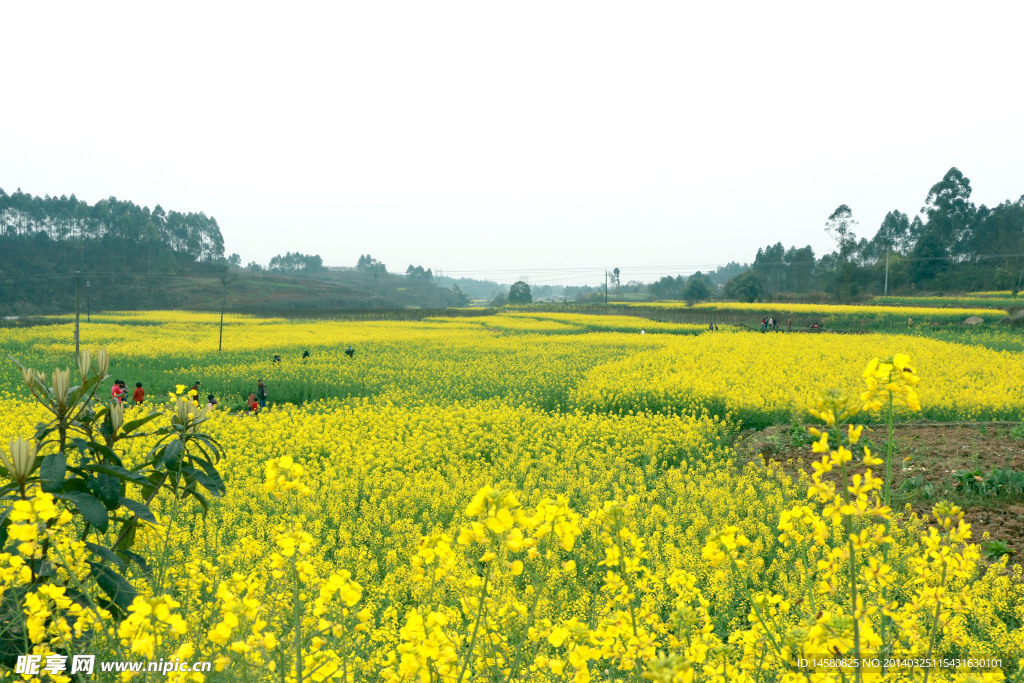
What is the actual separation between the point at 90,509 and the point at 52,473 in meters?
0.27

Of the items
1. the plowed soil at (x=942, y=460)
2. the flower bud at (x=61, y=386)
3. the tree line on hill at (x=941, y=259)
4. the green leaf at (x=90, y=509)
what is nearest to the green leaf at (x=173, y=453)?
the green leaf at (x=90, y=509)

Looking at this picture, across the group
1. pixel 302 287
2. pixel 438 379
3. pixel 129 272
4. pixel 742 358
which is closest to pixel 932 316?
pixel 742 358

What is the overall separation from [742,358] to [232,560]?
19861mm

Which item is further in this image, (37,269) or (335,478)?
(37,269)

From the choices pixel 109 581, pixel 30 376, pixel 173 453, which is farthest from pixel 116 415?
pixel 109 581

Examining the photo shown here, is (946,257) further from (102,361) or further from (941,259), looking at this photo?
(102,361)

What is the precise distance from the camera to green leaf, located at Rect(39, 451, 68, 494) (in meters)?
2.73

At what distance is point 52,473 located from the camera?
2766 mm

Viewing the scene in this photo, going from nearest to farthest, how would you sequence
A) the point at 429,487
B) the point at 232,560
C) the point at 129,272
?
the point at 232,560 → the point at 429,487 → the point at 129,272

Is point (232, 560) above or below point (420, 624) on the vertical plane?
below

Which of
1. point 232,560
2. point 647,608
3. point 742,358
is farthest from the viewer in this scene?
point 742,358

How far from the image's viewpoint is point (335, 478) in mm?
8648

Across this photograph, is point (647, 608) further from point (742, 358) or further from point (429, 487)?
point (742, 358)

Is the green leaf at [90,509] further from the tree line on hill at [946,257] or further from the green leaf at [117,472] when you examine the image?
the tree line on hill at [946,257]
